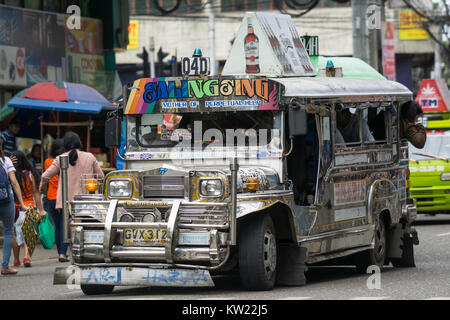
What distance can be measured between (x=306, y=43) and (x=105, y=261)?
554 cm

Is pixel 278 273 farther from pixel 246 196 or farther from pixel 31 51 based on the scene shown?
pixel 31 51

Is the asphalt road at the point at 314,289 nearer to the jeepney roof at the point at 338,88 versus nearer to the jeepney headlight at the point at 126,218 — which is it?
the jeepney headlight at the point at 126,218

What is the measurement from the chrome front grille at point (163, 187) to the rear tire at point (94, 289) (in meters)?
1.18

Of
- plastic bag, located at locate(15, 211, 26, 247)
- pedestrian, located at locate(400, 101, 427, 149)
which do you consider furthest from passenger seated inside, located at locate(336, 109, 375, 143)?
plastic bag, located at locate(15, 211, 26, 247)

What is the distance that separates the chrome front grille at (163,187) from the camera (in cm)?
1091

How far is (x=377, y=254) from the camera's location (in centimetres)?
1366

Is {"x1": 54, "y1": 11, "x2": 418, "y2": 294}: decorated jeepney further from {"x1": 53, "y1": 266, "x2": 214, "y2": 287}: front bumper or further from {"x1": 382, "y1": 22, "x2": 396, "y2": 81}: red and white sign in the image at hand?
{"x1": 382, "y1": 22, "x2": 396, "y2": 81}: red and white sign

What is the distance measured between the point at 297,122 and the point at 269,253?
4.37ft

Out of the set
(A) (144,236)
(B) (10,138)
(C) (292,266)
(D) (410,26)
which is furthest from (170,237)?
(D) (410,26)

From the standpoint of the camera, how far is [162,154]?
12086mm

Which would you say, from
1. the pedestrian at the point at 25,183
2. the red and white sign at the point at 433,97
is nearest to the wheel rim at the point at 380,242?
the pedestrian at the point at 25,183

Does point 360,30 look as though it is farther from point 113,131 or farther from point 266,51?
point 113,131

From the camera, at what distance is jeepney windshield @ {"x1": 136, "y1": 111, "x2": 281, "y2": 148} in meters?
11.6
